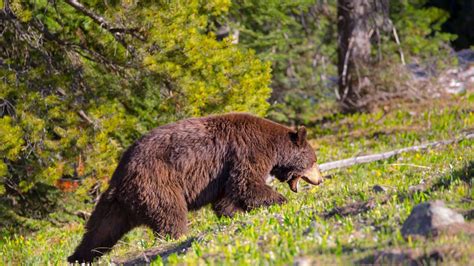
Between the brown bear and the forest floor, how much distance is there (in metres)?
0.28

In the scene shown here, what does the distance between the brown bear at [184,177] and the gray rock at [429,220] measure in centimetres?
324

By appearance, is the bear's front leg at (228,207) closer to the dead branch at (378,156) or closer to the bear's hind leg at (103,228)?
the bear's hind leg at (103,228)

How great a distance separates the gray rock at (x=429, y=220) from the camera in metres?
5.11

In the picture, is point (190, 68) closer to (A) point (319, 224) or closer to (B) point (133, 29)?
(B) point (133, 29)

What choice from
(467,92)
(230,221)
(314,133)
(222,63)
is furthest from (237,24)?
(230,221)

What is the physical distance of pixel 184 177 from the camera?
8.21 m

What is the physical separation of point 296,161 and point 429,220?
4176 mm

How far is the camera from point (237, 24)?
47.5 feet

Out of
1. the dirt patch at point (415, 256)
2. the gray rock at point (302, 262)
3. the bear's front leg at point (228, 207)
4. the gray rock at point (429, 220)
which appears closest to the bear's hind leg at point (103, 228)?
the bear's front leg at point (228, 207)

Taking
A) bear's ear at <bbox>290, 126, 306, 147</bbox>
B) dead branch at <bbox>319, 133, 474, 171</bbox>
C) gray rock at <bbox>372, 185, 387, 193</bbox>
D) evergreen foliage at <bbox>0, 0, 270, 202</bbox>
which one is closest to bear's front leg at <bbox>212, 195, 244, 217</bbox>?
bear's ear at <bbox>290, 126, 306, 147</bbox>

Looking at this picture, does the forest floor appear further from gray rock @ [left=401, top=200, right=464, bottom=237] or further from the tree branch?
the tree branch

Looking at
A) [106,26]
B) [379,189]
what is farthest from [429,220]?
[106,26]

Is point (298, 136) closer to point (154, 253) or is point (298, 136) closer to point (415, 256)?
point (154, 253)

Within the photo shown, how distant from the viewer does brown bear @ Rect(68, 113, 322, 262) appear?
7.89 meters
